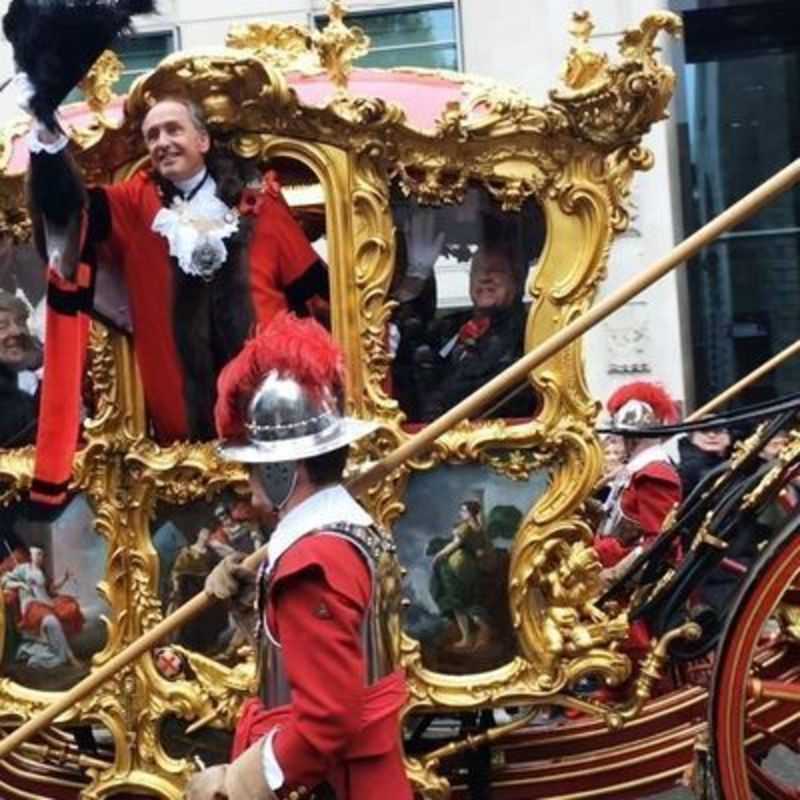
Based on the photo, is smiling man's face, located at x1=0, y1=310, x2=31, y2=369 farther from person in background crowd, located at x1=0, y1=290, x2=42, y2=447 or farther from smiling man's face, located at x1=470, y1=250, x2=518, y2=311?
smiling man's face, located at x1=470, y1=250, x2=518, y2=311

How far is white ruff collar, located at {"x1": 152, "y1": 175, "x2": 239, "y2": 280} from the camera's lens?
3990 mm

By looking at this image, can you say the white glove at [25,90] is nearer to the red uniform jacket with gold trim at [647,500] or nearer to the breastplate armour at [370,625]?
the breastplate armour at [370,625]

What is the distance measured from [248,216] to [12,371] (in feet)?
2.99

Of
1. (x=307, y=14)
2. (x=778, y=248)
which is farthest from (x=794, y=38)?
(x=307, y=14)

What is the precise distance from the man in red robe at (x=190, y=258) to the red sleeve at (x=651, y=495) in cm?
193

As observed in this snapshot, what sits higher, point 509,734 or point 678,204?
point 678,204

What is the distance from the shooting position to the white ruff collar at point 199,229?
13.1 ft

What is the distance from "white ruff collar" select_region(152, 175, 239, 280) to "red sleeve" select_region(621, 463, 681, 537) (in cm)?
220

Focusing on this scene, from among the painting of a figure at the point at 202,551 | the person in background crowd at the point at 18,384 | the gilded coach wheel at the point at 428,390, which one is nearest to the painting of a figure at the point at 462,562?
the gilded coach wheel at the point at 428,390

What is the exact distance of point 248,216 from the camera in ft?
13.3

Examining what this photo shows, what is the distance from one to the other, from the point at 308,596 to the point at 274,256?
1.39 m

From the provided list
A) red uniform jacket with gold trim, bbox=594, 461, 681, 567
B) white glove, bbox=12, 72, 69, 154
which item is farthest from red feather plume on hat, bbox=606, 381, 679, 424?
white glove, bbox=12, 72, 69, 154

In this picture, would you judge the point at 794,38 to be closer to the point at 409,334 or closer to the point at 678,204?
the point at 678,204

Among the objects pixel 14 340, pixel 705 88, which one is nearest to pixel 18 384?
pixel 14 340
